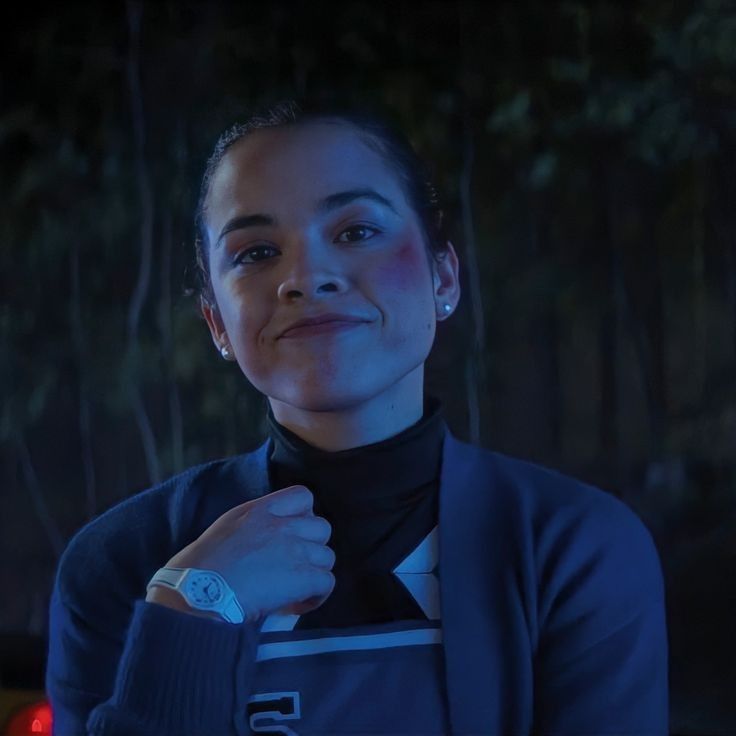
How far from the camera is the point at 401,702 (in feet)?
3.67

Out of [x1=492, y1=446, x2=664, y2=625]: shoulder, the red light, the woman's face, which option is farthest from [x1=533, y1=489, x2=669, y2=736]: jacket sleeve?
the red light

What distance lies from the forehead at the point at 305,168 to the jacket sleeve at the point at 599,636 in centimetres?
50

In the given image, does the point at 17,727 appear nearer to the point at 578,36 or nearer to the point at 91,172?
the point at 91,172

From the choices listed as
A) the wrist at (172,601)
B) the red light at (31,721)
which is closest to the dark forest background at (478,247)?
the red light at (31,721)

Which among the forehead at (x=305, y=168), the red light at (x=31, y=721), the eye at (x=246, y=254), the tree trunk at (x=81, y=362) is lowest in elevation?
the red light at (x=31, y=721)

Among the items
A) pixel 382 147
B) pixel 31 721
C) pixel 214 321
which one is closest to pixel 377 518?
pixel 214 321

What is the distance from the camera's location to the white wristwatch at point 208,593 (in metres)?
1.12

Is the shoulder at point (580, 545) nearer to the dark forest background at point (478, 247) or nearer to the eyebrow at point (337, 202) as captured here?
the dark forest background at point (478, 247)

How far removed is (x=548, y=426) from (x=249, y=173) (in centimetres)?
51

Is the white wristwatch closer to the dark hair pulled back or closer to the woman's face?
the woman's face

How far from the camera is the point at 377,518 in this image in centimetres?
115

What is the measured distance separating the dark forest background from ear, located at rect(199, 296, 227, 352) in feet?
0.09

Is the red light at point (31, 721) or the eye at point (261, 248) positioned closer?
the eye at point (261, 248)

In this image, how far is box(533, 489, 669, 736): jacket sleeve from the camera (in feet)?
3.53
